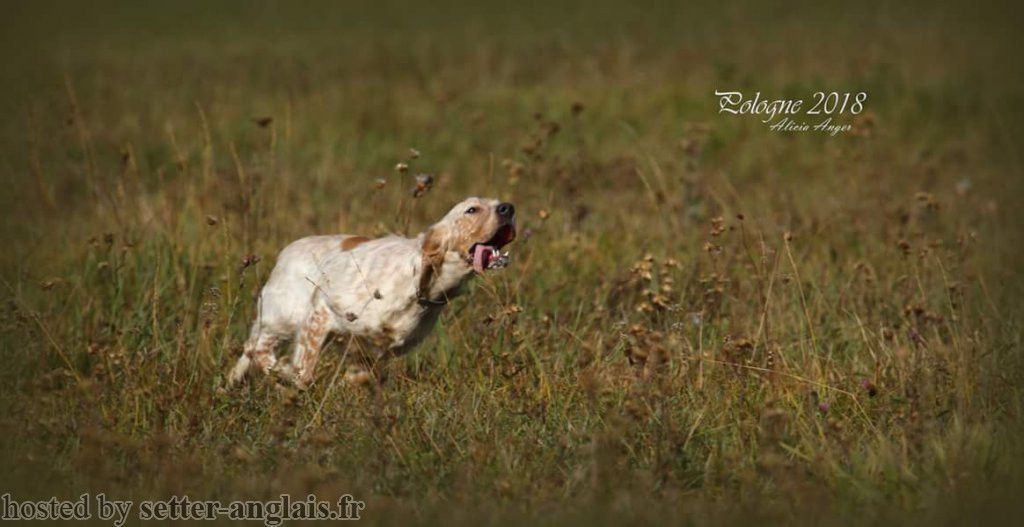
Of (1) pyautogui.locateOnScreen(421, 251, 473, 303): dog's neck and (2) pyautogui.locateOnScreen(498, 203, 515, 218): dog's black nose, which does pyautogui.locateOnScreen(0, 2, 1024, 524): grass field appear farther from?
(2) pyautogui.locateOnScreen(498, 203, 515, 218): dog's black nose

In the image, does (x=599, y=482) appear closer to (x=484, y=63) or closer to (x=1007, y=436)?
(x=1007, y=436)

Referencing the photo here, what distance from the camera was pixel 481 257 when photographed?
5.55m

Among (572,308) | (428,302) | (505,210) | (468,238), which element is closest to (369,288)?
(428,302)

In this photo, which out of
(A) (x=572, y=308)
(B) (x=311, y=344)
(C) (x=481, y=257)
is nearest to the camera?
(C) (x=481, y=257)

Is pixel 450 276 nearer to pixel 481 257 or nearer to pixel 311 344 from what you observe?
pixel 481 257

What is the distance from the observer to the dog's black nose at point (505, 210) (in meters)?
5.57

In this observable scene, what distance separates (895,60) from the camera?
1590 cm

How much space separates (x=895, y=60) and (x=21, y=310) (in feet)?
40.6

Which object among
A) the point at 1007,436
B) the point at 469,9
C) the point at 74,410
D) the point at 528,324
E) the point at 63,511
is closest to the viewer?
the point at 63,511

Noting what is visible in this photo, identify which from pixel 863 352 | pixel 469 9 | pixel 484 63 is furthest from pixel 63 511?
pixel 469 9

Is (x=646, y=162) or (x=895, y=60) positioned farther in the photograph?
(x=895, y=60)

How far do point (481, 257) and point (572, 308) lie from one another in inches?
70.3

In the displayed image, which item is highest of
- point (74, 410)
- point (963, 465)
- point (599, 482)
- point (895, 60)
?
point (895, 60)

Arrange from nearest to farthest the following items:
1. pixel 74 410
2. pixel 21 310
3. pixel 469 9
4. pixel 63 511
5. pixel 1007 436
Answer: pixel 63 511 < pixel 1007 436 < pixel 74 410 < pixel 21 310 < pixel 469 9
